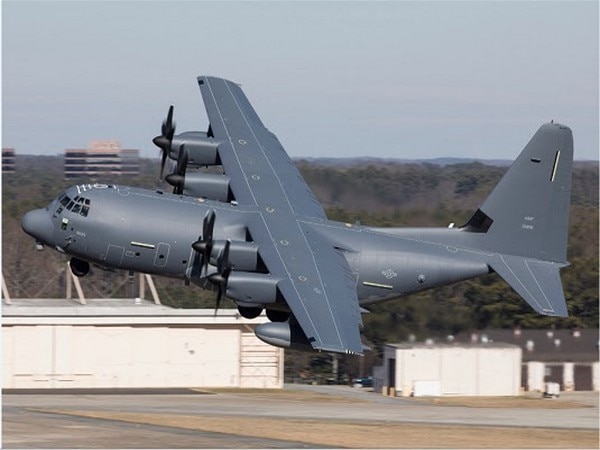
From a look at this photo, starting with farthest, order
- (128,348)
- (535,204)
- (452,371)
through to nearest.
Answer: (452,371), (128,348), (535,204)

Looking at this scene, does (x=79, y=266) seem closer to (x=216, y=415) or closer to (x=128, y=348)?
(x=216, y=415)

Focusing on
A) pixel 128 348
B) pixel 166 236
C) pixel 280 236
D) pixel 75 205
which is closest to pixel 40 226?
pixel 75 205

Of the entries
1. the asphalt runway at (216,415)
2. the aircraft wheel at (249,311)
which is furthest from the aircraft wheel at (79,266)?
the aircraft wheel at (249,311)

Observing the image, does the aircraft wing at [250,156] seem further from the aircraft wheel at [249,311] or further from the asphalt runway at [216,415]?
the asphalt runway at [216,415]

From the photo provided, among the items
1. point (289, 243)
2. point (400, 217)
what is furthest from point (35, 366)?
point (289, 243)

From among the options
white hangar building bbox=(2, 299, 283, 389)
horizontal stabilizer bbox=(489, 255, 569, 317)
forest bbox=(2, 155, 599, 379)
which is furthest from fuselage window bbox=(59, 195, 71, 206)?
white hangar building bbox=(2, 299, 283, 389)

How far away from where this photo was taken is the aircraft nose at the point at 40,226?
43781 millimetres

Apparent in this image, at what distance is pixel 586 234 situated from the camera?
308ft

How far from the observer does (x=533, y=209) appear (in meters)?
48.8

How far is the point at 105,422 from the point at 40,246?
508 inches

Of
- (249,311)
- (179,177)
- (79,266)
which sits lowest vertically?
(249,311)

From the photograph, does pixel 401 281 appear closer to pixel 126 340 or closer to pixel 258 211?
pixel 258 211

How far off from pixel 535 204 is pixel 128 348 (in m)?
33.9

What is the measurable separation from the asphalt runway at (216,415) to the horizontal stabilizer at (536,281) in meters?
10.6
